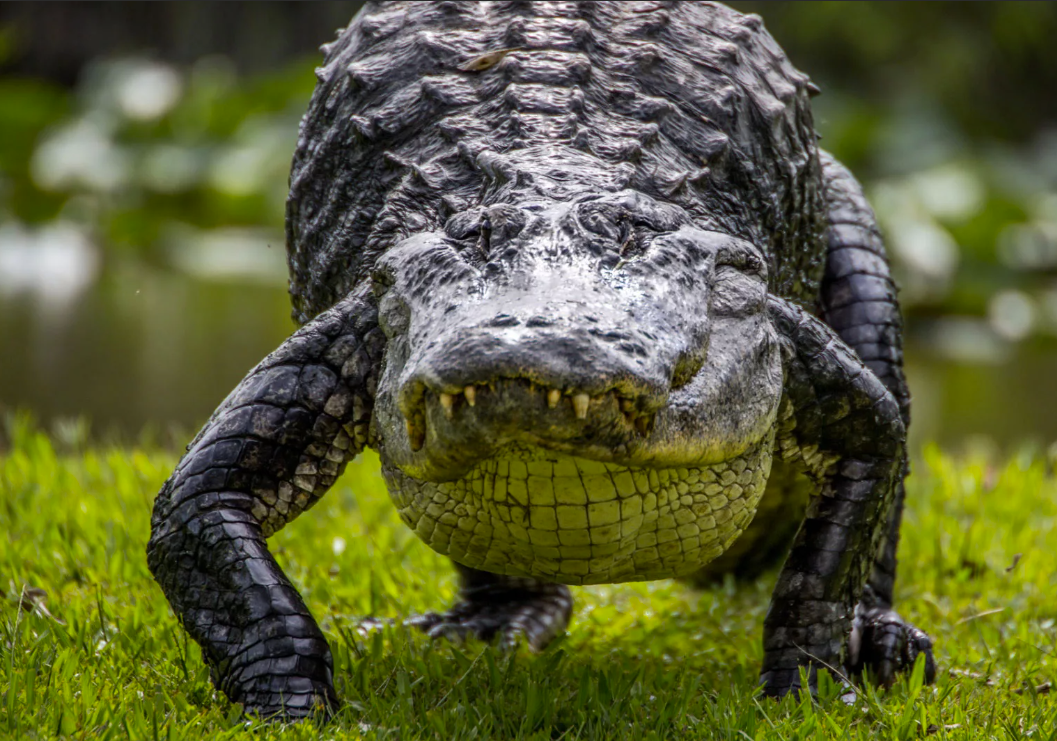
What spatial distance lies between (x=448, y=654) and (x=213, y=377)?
529cm

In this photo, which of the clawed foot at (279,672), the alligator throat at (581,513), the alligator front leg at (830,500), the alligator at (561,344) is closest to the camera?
the alligator at (561,344)

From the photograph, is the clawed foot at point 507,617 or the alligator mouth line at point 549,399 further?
the clawed foot at point 507,617

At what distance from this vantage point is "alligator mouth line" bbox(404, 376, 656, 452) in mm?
1979

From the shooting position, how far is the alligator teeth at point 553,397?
6.47 feet

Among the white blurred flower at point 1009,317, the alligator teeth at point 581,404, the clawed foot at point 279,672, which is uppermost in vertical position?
the alligator teeth at point 581,404

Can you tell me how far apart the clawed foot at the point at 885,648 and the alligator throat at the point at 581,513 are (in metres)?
0.82

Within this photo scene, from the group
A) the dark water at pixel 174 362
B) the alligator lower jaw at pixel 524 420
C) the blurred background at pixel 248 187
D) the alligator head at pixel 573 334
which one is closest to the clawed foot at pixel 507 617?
the alligator head at pixel 573 334

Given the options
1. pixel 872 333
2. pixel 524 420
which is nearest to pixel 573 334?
pixel 524 420

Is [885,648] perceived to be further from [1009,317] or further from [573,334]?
[1009,317]

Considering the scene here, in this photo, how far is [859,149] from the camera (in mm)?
12062

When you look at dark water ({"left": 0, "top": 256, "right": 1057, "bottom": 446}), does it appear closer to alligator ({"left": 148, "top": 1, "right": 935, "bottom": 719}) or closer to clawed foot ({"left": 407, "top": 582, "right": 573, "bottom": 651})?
clawed foot ({"left": 407, "top": 582, "right": 573, "bottom": 651})

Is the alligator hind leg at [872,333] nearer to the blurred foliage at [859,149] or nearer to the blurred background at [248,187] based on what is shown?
the blurred background at [248,187]

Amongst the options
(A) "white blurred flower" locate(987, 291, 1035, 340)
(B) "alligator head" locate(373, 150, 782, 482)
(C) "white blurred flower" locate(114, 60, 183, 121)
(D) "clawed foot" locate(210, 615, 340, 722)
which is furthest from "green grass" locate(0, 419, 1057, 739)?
(C) "white blurred flower" locate(114, 60, 183, 121)

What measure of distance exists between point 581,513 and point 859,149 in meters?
10.5
